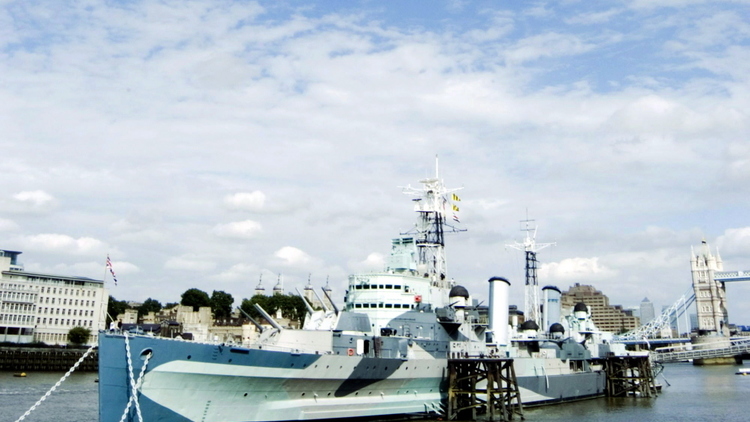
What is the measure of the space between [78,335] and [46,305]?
22.1 feet

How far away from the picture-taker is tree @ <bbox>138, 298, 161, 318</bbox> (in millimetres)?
138125

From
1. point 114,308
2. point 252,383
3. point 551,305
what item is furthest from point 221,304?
point 252,383

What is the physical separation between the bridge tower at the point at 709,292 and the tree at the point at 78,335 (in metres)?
140

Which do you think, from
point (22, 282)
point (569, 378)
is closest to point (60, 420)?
point (569, 378)

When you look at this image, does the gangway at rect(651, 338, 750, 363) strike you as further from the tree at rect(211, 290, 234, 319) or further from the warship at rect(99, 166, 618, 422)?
the warship at rect(99, 166, 618, 422)

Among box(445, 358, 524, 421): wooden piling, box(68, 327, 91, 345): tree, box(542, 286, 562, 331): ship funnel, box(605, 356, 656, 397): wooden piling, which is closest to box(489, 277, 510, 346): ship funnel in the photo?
box(445, 358, 524, 421): wooden piling

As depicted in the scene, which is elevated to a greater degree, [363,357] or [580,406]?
[363,357]

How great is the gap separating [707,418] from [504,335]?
12.3 metres

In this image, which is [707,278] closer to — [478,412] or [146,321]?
[146,321]

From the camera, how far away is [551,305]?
52625 mm

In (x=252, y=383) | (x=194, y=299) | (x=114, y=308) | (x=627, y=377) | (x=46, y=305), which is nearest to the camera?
(x=252, y=383)

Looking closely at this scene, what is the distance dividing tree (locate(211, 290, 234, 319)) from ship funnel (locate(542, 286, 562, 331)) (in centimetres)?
8852

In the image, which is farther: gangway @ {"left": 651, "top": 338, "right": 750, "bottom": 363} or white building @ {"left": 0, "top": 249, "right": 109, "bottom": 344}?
gangway @ {"left": 651, "top": 338, "right": 750, "bottom": 363}

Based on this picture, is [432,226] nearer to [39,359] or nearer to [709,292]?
[39,359]
